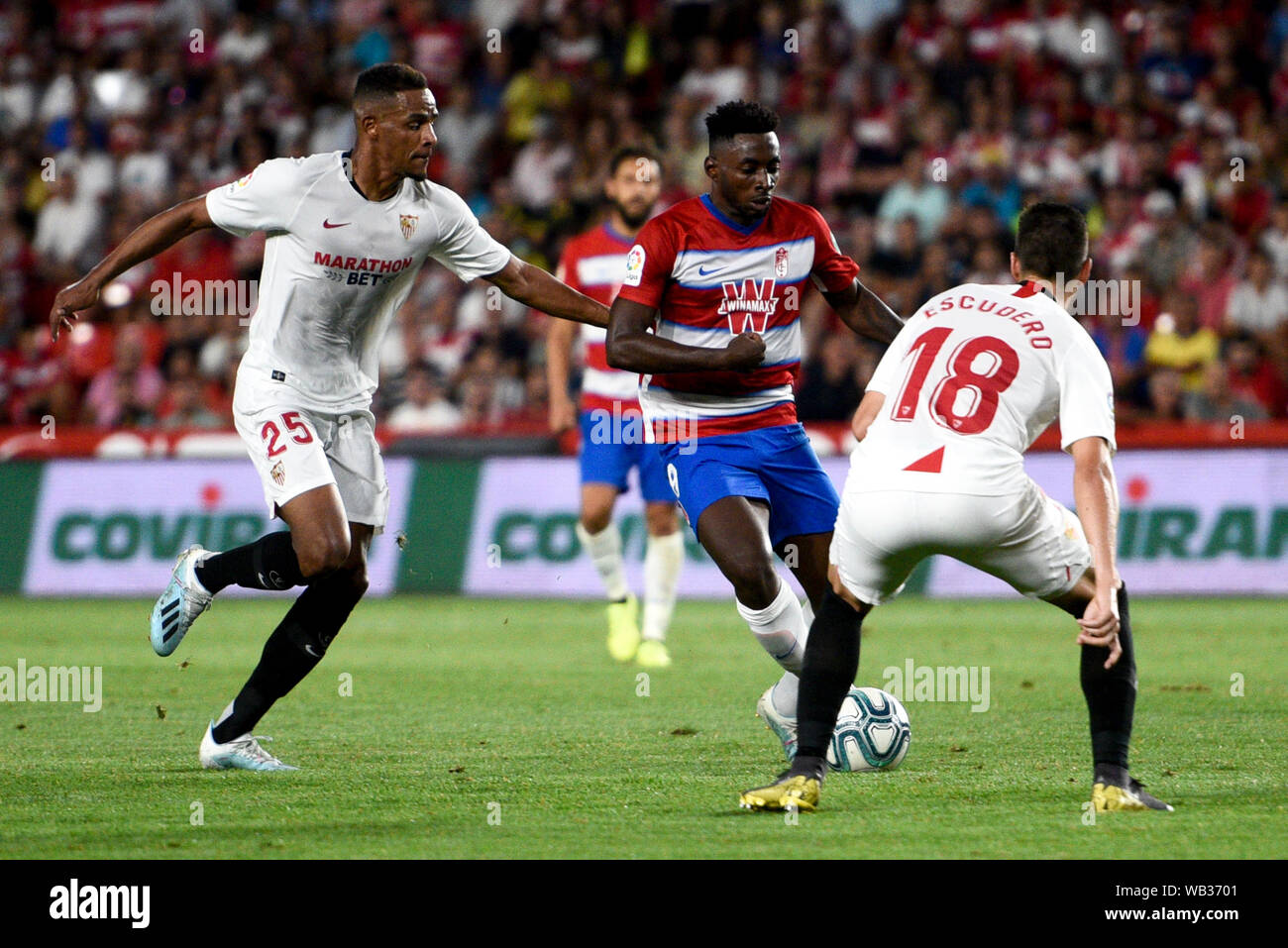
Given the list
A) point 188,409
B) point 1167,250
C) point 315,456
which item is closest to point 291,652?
point 315,456

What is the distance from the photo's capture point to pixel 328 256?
660 cm

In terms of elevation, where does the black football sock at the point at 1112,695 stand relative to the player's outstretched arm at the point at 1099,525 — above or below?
below

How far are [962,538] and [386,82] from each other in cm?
271

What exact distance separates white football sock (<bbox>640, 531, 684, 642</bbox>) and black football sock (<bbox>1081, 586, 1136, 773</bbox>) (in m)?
5.09

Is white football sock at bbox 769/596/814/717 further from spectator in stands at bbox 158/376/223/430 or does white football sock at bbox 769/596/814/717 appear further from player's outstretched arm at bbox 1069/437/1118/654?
spectator in stands at bbox 158/376/223/430

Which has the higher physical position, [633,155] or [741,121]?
[633,155]

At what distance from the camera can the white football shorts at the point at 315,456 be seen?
655cm

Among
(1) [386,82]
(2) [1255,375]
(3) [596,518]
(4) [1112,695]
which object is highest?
(1) [386,82]

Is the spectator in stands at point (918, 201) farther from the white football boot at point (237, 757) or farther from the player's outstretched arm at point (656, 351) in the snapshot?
the white football boot at point (237, 757)

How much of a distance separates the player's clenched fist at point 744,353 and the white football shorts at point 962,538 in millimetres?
790

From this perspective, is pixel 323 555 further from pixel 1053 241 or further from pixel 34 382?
pixel 34 382

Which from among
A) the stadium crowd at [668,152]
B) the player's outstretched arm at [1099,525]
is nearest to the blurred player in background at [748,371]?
the player's outstretched arm at [1099,525]

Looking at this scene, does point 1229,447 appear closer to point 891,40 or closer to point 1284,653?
point 1284,653
